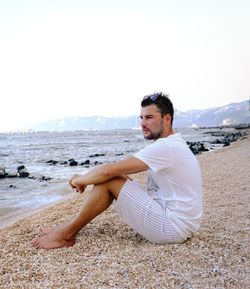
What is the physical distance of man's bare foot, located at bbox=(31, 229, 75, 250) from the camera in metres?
4.78

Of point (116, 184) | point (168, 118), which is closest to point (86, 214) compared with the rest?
point (116, 184)

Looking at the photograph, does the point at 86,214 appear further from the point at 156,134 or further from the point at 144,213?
the point at 156,134

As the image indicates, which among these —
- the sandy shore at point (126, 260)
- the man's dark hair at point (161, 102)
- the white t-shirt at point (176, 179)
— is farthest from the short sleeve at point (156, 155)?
the sandy shore at point (126, 260)

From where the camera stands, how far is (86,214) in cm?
469

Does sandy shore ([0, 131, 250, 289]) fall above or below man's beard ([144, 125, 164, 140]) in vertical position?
below

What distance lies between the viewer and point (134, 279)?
378cm

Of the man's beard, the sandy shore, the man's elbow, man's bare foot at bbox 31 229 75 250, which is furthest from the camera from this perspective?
man's bare foot at bbox 31 229 75 250

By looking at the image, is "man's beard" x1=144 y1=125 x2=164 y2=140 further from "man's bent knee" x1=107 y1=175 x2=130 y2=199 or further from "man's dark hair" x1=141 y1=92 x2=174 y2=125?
"man's bent knee" x1=107 y1=175 x2=130 y2=199

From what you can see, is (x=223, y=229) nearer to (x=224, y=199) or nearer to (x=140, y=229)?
(x=140, y=229)

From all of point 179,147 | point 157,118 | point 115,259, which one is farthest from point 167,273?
point 157,118

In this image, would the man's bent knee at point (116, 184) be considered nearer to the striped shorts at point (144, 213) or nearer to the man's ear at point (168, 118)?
the striped shorts at point (144, 213)

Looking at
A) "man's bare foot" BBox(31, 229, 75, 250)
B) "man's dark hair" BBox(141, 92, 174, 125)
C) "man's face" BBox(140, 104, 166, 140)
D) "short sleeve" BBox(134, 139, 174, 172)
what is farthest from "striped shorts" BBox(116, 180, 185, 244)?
"man's dark hair" BBox(141, 92, 174, 125)

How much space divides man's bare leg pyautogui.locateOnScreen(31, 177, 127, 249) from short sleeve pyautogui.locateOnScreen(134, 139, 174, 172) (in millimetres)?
487

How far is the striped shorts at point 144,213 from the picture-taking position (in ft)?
14.7
